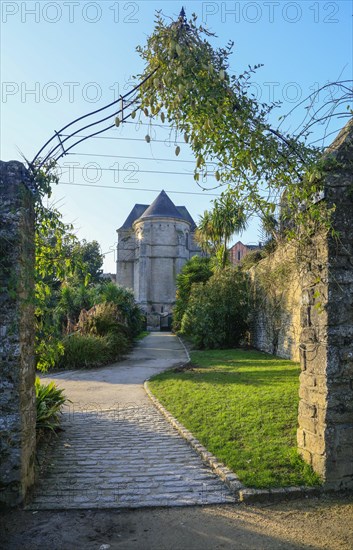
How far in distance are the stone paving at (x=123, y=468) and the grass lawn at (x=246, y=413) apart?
0.39m

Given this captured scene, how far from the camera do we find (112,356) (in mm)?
16547

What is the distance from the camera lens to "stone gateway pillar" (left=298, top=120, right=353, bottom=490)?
4.65 m

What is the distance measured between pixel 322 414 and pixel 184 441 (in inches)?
99.7

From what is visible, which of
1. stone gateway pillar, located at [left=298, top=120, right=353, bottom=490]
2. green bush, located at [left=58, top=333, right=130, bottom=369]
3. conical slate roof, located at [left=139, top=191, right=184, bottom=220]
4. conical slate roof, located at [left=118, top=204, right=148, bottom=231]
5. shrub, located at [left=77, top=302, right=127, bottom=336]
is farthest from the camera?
conical slate roof, located at [left=118, top=204, right=148, bottom=231]

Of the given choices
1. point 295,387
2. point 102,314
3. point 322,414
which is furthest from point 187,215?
point 322,414

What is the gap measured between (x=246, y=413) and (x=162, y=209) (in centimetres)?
5017

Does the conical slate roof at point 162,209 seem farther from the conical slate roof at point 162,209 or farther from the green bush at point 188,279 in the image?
the green bush at point 188,279

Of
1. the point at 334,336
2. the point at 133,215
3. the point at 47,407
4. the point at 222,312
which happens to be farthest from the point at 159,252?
the point at 334,336

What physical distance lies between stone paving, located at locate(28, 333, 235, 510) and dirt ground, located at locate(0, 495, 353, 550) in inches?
7.3

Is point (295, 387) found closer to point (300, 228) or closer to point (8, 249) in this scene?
point (300, 228)

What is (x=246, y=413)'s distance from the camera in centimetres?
725

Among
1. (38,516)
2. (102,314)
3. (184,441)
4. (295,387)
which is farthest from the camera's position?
(102,314)

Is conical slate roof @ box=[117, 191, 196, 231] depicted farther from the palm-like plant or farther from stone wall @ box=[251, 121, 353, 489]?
stone wall @ box=[251, 121, 353, 489]

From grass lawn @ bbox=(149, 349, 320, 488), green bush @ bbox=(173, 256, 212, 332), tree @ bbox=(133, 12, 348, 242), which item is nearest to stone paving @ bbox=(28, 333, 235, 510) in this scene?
grass lawn @ bbox=(149, 349, 320, 488)
